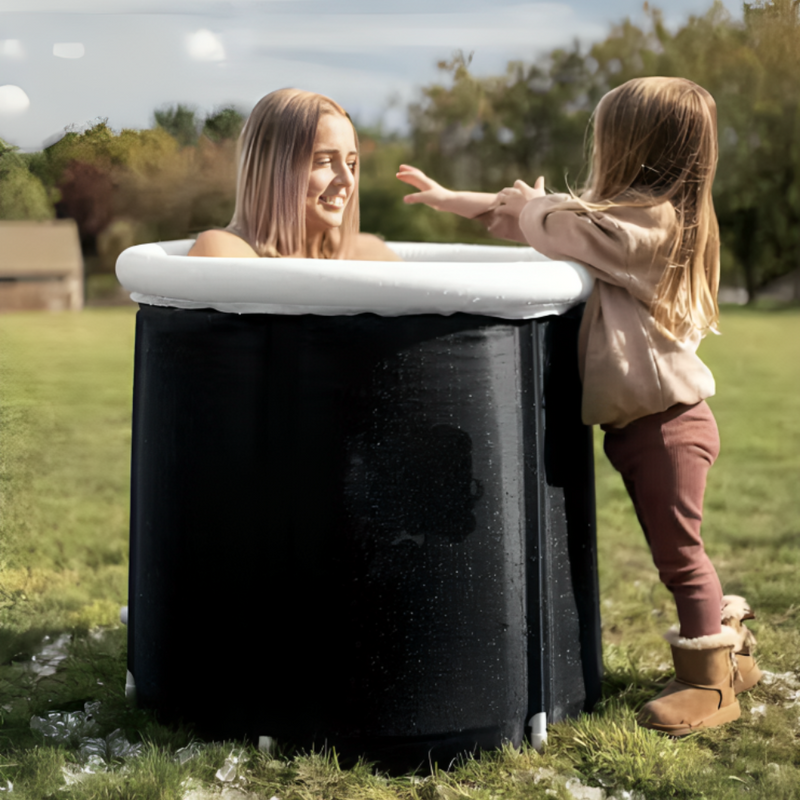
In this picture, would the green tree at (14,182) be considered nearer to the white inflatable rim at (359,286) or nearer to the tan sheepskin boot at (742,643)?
the white inflatable rim at (359,286)

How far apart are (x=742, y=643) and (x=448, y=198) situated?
4.10 feet

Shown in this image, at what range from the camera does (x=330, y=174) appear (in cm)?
230

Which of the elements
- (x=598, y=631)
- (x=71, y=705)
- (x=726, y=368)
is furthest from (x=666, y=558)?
(x=726, y=368)

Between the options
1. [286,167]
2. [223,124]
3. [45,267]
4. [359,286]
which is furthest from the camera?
[45,267]

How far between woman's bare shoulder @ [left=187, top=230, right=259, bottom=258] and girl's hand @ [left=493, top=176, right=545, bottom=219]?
2.01ft

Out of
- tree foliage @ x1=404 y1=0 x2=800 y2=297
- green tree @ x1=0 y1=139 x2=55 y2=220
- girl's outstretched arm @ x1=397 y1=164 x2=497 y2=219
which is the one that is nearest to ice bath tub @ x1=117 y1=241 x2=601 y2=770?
girl's outstretched arm @ x1=397 y1=164 x2=497 y2=219

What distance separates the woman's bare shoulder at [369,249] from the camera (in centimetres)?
251

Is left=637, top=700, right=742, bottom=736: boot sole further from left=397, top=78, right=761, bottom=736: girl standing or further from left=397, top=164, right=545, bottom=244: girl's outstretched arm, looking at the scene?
left=397, top=164, right=545, bottom=244: girl's outstretched arm

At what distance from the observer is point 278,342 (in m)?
1.79

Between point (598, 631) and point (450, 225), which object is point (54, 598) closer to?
point (598, 631)

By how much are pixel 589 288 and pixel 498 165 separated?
9060mm

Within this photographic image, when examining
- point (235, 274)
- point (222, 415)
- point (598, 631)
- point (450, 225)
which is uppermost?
point (450, 225)

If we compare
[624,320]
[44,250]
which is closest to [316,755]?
[624,320]

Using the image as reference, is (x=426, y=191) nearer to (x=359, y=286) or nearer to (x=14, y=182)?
(x=359, y=286)
